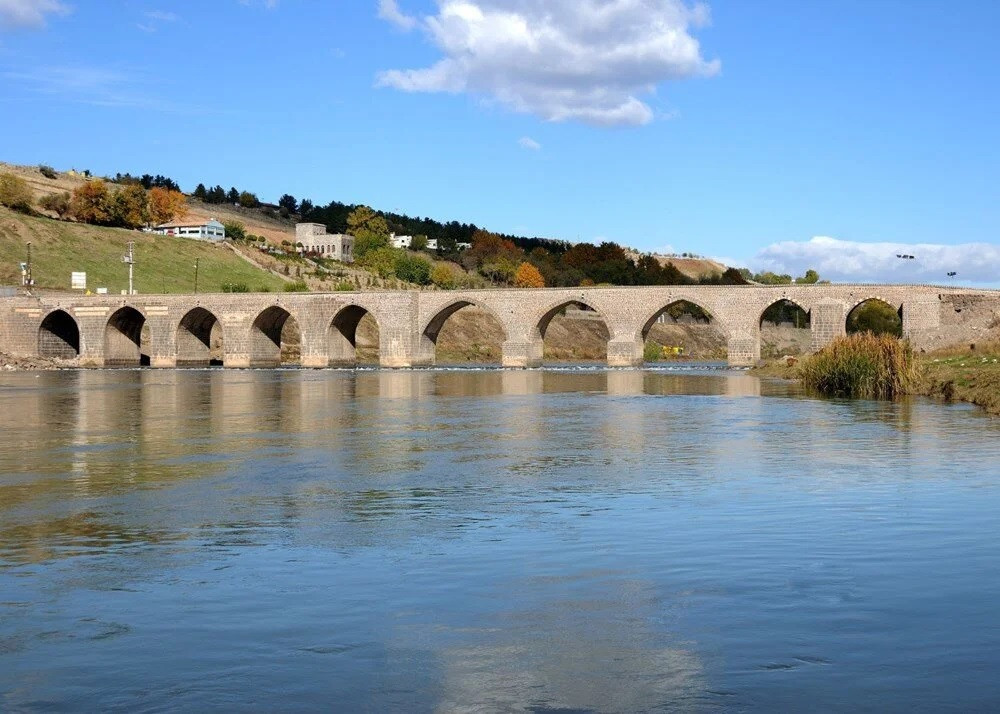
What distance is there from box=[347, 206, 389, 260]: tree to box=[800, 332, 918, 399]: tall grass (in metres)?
109

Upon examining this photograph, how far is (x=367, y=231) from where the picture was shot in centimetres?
15275

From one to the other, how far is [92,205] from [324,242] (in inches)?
1880

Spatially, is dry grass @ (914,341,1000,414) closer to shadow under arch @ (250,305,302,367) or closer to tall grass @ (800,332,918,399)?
tall grass @ (800,332,918,399)

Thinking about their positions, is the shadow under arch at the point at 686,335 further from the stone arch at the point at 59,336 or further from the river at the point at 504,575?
the river at the point at 504,575

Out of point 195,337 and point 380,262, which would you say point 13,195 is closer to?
point 380,262

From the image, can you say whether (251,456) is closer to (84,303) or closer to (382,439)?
(382,439)

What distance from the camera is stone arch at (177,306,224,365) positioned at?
272 feet

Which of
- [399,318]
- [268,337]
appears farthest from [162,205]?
[399,318]

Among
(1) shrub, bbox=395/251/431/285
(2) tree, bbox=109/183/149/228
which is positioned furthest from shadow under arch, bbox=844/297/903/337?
(2) tree, bbox=109/183/149/228

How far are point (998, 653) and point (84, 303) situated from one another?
82.6 metres

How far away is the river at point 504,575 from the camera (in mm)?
7230

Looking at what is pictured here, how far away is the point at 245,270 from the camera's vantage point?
116562 millimetres

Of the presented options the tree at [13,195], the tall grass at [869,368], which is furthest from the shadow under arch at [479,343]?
the tall grass at [869,368]

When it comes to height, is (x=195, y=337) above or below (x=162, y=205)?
below
